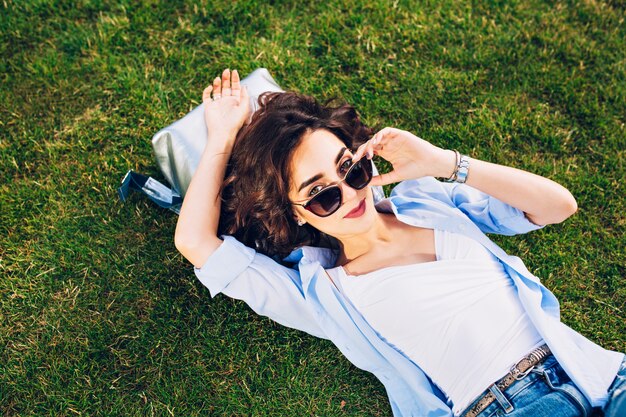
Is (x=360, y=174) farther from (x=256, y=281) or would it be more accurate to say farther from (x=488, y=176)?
(x=256, y=281)

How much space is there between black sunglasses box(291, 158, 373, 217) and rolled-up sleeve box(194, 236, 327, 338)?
0.66m

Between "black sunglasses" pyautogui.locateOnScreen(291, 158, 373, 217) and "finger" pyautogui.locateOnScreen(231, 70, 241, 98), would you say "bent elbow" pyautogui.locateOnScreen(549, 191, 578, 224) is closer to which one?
"black sunglasses" pyautogui.locateOnScreen(291, 158, 373, 217)

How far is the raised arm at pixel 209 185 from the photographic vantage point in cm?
391

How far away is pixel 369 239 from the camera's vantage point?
13.1ft

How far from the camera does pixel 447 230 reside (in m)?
3.93

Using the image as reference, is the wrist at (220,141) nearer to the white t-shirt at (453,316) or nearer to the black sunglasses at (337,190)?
the black sunglasses at (337,190)

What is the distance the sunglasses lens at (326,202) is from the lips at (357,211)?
0.59 ft

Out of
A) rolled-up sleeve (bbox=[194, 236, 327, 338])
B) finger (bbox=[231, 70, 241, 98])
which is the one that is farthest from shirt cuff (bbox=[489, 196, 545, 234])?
finger (bbox=[231, 70, 241, 98])

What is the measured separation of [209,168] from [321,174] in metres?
0.96

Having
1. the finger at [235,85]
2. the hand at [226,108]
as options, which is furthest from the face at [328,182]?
the finger at [235,85]

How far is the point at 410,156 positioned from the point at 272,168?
96 centimetres

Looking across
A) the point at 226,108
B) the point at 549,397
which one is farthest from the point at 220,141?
Answer: the point at 549,397

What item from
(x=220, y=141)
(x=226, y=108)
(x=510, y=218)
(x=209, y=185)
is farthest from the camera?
(x=226, y=108)

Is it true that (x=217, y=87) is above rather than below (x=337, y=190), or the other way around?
below
